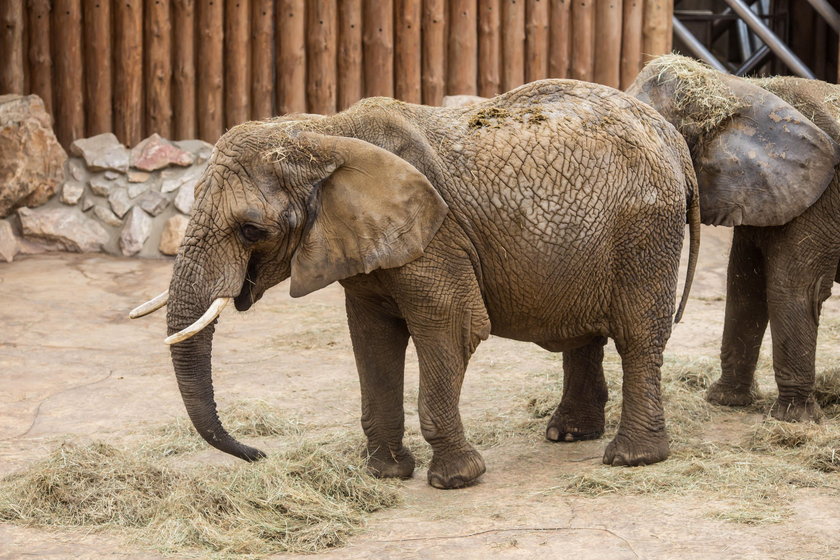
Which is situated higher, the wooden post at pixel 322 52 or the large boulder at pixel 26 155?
the wooden post at pixel 322 52

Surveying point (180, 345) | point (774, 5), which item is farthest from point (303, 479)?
point (774, 5)

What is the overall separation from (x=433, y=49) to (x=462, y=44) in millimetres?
313

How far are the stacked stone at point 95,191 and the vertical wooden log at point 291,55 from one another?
36.4 inches

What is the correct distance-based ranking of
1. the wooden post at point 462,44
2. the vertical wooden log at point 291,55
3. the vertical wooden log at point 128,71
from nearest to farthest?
the vertical wooden log at point 128,71 → the vertical wooden log at point 291,55 → the wooden post at point 462,44

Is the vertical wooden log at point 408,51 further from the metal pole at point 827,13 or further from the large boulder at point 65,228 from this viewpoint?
the metal pole at point 827,13

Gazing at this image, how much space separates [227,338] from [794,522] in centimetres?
530

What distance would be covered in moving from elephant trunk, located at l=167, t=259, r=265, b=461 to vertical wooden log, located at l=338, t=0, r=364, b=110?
23.8ft

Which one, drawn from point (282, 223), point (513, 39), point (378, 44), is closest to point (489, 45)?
point (513, 39)

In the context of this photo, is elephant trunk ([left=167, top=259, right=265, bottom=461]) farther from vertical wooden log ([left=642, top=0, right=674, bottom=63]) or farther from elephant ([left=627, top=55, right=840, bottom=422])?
vertical wooden log ([left=642, top=0, right=674, bottom=63])

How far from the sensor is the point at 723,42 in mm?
17625

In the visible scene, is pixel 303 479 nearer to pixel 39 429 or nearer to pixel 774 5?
pixel 39 429

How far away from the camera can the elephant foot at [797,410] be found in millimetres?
6789

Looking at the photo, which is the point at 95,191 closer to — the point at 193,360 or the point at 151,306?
the point at 151,306

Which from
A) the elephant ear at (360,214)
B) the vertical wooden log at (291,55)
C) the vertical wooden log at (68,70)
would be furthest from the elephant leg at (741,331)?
the vertical wooden log at (68,70)
